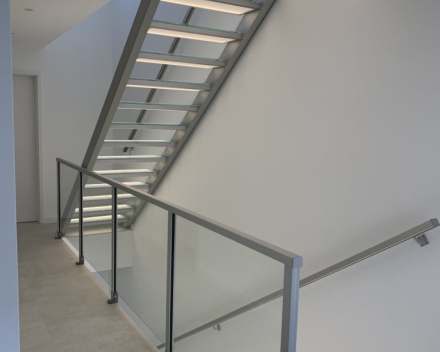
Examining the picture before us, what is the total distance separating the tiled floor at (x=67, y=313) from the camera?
2.82 m

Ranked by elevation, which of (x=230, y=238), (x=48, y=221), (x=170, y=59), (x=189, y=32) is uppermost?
(x=189, y=32)

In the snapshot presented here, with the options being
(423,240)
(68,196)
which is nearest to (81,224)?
(68,196)

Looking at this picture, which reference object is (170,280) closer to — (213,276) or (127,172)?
(213,276)

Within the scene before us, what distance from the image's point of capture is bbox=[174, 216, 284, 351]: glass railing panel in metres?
1.74

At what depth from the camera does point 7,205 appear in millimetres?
1641

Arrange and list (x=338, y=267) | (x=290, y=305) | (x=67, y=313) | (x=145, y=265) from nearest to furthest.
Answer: (x=290, y=305), (x=338, y=267), (x=145, y=265), (x=67, y=313)

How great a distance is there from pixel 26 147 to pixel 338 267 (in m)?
5.03

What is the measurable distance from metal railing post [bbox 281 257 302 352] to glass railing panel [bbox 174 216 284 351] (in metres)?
0.05

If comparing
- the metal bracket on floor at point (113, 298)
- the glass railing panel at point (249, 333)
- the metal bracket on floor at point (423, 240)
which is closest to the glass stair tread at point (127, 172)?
the metal bracket on floor at point (113, 298)

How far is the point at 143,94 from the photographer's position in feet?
19.9

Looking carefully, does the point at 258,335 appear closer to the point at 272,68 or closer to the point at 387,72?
the point at 387,72

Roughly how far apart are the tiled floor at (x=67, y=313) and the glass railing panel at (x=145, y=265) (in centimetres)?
16

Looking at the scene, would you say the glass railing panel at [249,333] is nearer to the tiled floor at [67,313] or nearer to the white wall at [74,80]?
the tiled floor at [67,313]

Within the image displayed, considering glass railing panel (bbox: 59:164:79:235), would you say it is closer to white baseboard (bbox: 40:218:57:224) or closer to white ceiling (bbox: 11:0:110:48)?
white baseboard (bbox: 40:218:57:224)
